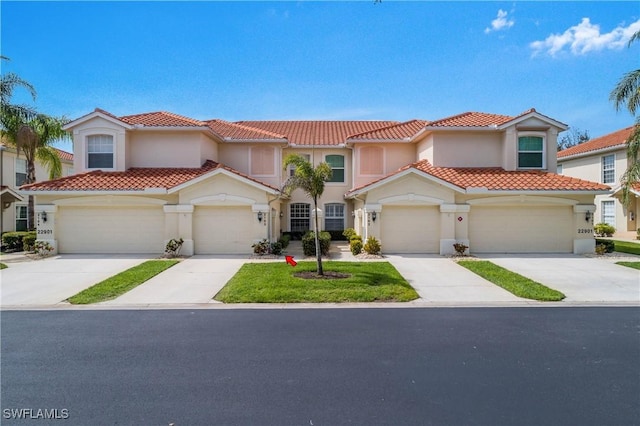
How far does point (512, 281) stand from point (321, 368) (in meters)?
8.68

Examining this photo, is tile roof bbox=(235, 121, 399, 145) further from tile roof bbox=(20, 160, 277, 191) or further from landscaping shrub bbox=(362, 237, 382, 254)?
landscaping shrub bbox=(362, 237, 382, 254)

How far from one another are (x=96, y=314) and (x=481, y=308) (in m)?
9.06

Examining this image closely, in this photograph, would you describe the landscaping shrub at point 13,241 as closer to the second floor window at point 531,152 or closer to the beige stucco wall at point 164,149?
the beige stucco wall at point 164,149

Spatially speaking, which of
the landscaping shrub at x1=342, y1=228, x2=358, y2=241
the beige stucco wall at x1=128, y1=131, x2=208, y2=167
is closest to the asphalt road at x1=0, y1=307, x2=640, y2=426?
the beige stucco wall at x1=128, y1=131, x2=208, y2=167

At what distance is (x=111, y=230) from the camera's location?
1800cm

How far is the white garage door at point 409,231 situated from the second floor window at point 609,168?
57.4 ft

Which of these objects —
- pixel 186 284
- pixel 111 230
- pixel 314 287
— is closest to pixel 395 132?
pixel 314 287

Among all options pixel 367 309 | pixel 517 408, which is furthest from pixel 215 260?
pixel 517 408

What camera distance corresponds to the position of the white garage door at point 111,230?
18.0 meters

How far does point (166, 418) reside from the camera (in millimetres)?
4496

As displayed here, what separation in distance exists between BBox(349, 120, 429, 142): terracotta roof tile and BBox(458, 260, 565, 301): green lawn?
9400 mm

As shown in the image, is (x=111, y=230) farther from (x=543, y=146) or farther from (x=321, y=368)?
(x=543, y=146)

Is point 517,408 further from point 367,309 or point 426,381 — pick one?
point 367,309

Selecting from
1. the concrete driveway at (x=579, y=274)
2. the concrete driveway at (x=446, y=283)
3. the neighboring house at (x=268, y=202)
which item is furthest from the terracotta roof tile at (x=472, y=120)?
the concrete driveway at (x=446, y=283)
